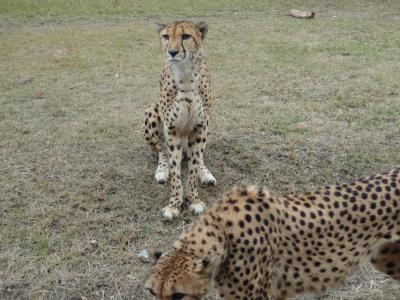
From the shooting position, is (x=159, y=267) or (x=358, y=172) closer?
(x=159, y=267)

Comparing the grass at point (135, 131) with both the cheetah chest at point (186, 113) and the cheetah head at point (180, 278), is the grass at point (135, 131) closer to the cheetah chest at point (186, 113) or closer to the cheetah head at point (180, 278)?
the cheetah chest at point (186, 113)

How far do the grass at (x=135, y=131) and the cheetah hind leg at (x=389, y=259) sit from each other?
0.47 meters

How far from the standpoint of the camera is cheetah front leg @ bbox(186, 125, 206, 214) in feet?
13.2

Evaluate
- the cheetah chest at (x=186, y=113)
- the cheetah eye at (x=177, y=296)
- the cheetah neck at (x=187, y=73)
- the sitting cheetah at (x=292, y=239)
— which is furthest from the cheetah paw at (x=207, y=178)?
the cheetah eye at (x=177, y=296)

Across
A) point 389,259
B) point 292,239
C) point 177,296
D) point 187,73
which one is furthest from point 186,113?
point 177,296

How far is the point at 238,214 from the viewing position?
2.44 metres

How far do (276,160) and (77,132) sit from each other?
2.00 metres

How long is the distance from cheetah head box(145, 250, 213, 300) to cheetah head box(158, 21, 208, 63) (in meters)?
1.74

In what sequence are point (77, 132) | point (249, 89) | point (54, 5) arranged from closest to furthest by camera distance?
1. point (77, 132)
2. point (249, 89)
3. point (54, 5)

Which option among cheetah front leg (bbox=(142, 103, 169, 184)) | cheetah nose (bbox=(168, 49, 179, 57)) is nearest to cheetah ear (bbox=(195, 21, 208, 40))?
cheetah nose (bbox=(168, 49, 179, 57))

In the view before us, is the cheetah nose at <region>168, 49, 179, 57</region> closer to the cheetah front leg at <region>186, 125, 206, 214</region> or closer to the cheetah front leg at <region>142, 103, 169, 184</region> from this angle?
the cheetah front leg at <region>186, 125, 206, 214</region>

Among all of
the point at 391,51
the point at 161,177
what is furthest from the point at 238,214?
the point at 391,51

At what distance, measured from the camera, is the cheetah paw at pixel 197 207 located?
396cm

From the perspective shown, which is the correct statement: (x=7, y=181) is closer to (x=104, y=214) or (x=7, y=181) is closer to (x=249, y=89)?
(x=104, y=214)
